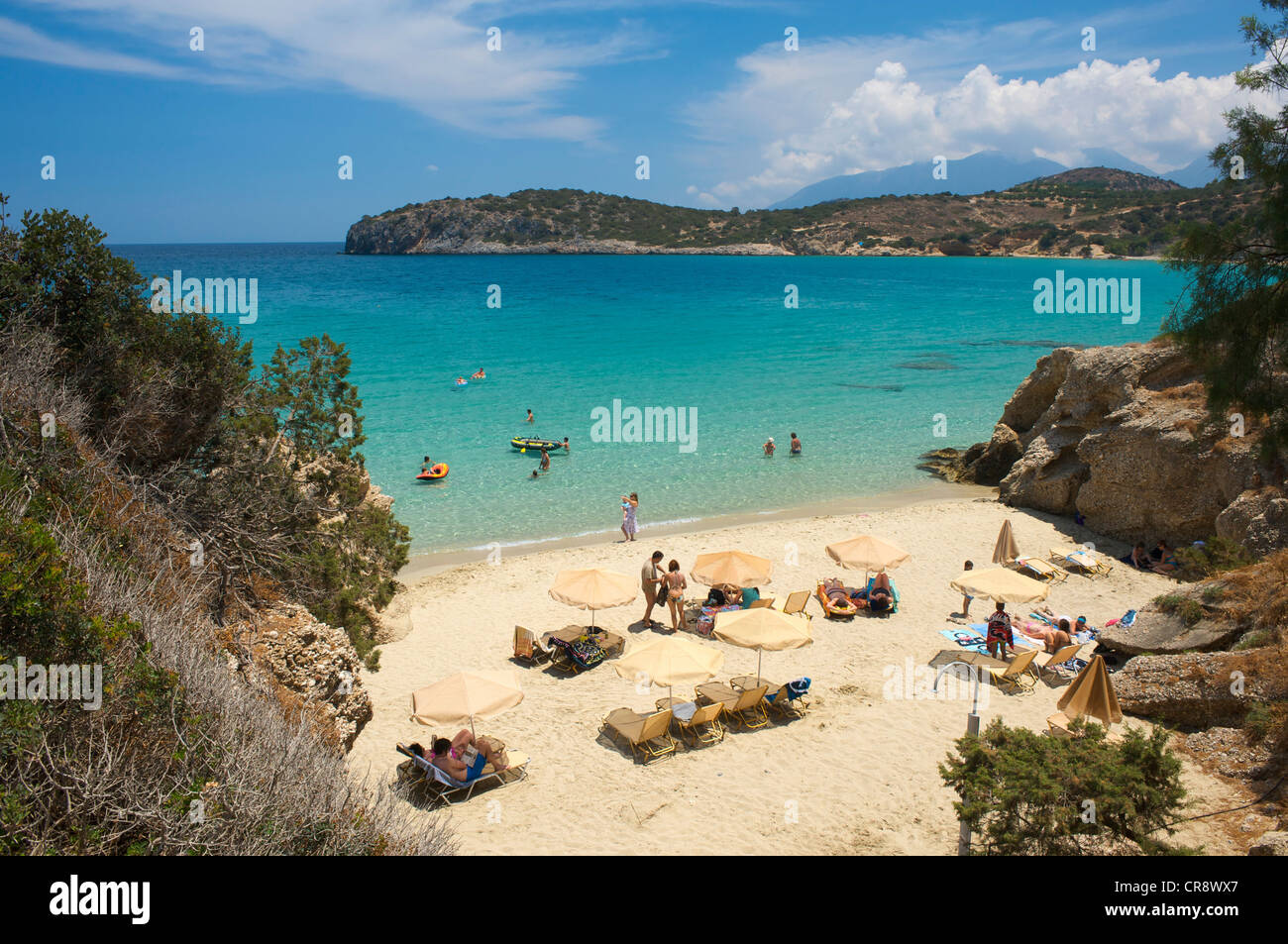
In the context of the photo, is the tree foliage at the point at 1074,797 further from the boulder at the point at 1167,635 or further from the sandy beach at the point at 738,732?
the boulder at the point at 1167,635

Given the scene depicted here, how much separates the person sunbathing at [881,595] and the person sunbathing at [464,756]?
26.6 ft

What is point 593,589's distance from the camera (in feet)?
43.4

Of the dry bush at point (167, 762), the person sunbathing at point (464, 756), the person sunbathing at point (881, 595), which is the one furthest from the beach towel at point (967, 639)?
the dry bush at point (167, 762)

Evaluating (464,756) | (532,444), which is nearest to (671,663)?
(464,756)

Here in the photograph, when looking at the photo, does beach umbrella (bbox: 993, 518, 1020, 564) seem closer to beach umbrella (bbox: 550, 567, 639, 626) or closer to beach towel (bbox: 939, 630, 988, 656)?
beach towel (bbox: 939, 630, 988, 656)

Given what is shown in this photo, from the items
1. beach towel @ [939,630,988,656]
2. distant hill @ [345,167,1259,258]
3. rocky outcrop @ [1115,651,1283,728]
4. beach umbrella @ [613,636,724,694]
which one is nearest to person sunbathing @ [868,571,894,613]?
beach towel @ [939,630,988,656]

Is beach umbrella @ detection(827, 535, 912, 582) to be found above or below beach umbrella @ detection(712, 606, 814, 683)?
above

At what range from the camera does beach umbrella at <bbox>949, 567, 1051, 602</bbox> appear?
13141 millimetres

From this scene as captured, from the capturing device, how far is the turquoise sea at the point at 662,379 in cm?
2338

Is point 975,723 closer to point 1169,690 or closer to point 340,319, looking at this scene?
point 1169,690

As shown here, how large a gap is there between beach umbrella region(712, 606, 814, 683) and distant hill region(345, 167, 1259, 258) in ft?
501

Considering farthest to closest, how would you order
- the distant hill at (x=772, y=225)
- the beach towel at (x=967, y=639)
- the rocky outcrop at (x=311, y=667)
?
the distant hill at (x=772, y=225), the beach towel at (x=967, y=639), the rocky outcrop at (x=311, y=667)
